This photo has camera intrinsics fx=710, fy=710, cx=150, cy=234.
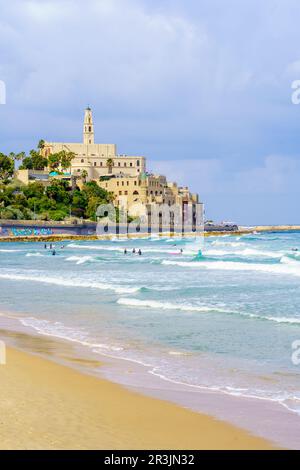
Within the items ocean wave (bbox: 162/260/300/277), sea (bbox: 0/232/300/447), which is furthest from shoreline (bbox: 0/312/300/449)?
ocean wave (bbox: 162/260/300/277)

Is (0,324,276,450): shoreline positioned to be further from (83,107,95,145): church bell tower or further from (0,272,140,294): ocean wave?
(83,107,95,145): church bell tower

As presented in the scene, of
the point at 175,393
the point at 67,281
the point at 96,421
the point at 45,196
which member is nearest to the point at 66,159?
the point at 45,196

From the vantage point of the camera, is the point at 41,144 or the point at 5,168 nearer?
the point at 5,168

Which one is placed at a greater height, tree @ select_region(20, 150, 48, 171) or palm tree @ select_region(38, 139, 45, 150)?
palm tree @ select_region(38, 139, 45, 150)

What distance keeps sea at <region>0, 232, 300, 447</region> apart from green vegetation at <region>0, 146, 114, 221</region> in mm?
85414

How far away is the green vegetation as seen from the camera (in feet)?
399

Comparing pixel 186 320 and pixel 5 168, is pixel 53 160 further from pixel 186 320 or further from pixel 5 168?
pixel 186 320

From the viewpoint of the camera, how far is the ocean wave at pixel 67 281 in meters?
29.2

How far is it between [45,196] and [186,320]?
11203 centimetres

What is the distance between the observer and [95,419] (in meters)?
9.11

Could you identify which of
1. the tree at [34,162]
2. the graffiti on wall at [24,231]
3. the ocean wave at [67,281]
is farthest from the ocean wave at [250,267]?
the tree at [34,162]

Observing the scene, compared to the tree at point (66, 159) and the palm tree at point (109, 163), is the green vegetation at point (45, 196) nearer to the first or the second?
the tree at point (66, 159)

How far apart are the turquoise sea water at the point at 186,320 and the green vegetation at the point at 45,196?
8476 centimetres
